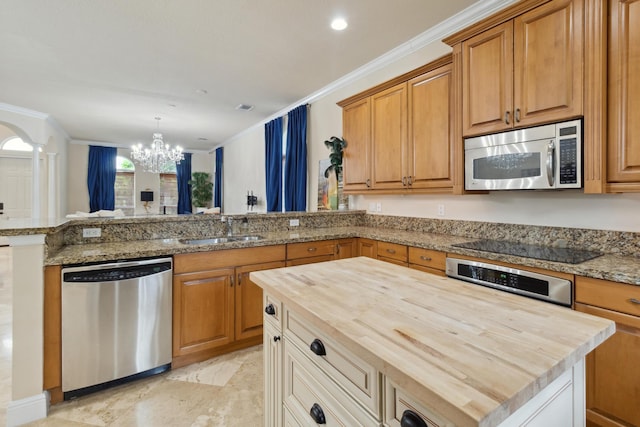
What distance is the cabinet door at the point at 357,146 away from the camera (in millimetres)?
3301

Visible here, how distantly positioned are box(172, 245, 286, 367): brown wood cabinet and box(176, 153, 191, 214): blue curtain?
27.3 ft

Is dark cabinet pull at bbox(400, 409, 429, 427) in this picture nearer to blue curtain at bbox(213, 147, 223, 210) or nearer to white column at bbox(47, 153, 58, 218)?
white column at bbox(47, 153, 58, 218)

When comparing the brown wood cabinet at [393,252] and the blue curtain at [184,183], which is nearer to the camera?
the brown wood cabinet at [393,252]

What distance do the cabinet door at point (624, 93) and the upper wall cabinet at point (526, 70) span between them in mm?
140

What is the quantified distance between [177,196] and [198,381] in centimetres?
877

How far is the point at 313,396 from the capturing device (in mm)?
1020

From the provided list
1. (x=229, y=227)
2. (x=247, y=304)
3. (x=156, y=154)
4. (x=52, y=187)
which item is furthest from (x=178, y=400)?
(x=52, y=187)

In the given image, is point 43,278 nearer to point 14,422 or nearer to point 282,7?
point 14,422

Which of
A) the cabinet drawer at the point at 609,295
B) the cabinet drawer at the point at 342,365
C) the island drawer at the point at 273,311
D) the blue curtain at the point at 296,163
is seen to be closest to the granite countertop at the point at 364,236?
the cabinet drawer at the point at 609,295

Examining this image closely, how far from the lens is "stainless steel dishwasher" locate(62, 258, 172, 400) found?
1936 mm

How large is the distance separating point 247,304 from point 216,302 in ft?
0.85

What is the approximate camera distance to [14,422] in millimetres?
1780

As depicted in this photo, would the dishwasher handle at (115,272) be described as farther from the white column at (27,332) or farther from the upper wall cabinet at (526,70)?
the upper wall cabinet at (526,70)

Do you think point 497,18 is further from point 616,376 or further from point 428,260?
point 616,376
